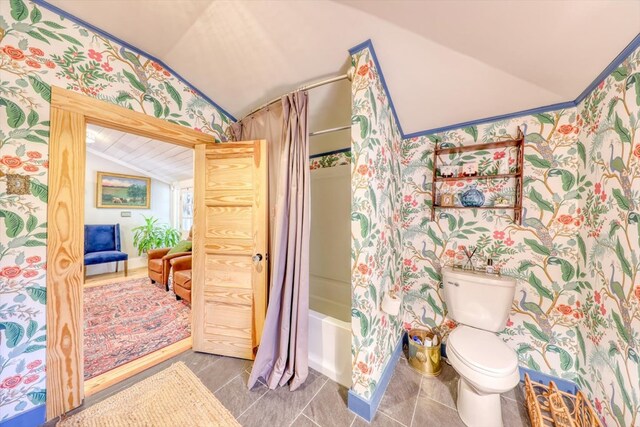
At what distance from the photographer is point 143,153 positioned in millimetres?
3348

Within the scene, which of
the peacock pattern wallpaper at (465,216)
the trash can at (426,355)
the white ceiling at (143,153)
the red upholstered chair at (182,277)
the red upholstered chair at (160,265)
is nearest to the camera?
the peacock pattern wallpaper at (465,216)

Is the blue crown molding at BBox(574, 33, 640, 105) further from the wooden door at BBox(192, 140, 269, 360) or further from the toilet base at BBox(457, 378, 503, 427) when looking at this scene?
the wooden door at BBox(192, 140, 269, 360)

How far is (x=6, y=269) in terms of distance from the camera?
1103 mm

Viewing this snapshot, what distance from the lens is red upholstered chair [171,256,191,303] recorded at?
2.55 metres

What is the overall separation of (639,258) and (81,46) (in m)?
3.13

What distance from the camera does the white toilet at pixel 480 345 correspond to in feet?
3.65

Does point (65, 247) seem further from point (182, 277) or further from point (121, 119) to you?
point (182, 277)

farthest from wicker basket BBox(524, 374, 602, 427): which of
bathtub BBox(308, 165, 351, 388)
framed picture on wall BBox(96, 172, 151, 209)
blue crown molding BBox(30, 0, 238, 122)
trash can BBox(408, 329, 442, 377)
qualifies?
framed picture on wall BBox(96, 172, 151, 209)

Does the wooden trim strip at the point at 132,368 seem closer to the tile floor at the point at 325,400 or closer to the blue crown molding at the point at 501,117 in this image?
the tile floor at the point at 325,400

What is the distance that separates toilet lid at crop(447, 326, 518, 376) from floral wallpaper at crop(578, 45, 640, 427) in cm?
40

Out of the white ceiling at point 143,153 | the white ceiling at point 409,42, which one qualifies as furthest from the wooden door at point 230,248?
the white ceiling at point 143,153

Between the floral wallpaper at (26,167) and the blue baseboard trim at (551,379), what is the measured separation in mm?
3070

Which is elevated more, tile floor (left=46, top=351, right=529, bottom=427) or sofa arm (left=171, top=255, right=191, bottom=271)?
sofa arm (left=171, top=255, right=191, bottom=271)

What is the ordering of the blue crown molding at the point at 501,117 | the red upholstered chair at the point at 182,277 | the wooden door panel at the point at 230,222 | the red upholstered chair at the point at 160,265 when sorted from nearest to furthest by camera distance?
the blue crown molding at the point at 501,117
the wooden door panel at the point at 230,222
the red upholstered chair at the point at 182,277
the red upholstered chair at the point at 160,265
